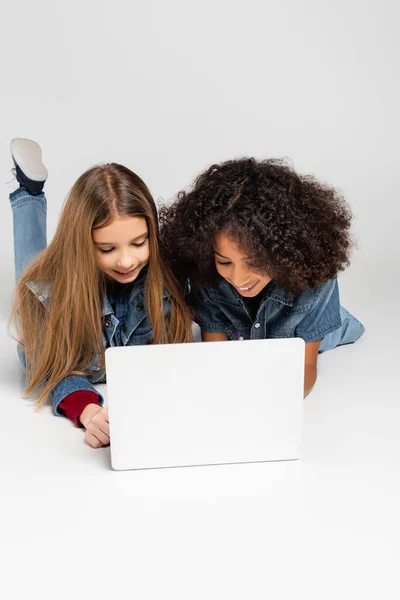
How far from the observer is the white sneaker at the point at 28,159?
104 inches

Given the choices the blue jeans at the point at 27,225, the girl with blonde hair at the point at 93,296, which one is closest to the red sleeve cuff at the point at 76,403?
the girl with blonde hair at the point at 93,296

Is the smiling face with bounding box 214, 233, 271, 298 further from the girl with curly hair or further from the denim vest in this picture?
the denim vest

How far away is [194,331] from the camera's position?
2.61 meters

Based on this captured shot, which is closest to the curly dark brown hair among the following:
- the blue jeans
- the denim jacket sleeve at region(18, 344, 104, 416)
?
the denim jacket sleeve at region(18, 344, 104, 416)

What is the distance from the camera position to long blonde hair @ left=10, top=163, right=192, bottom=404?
207 cm

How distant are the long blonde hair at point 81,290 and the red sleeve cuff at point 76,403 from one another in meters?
0.07

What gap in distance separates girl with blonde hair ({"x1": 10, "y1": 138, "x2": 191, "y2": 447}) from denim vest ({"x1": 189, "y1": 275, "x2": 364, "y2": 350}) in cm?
7

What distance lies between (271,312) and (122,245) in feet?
1.38

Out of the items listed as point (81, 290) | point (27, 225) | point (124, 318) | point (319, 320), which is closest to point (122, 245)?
point (81, 290)

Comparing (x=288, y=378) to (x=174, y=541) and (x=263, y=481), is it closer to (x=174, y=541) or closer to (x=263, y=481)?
(x=263, y=481)

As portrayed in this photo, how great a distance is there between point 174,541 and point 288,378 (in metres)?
0.43

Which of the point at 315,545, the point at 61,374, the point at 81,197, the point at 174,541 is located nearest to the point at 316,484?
the point at 315,545

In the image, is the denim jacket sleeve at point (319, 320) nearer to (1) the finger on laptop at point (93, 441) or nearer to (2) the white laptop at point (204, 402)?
(2) the white laptop at point (204, 402)

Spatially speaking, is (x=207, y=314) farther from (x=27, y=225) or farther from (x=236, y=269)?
(x=27, y=225)
